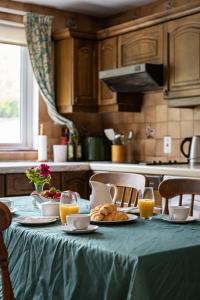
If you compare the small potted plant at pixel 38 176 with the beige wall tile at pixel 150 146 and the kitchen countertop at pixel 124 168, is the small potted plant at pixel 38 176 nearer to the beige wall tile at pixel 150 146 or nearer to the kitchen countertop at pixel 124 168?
the kitchen countertop at pixel 124 168

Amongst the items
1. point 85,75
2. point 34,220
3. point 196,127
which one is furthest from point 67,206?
point 85,75

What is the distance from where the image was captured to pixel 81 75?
4.75 metres

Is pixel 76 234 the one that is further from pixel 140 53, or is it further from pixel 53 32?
pixel 53 32

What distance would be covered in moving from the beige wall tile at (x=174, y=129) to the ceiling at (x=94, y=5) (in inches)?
46.3

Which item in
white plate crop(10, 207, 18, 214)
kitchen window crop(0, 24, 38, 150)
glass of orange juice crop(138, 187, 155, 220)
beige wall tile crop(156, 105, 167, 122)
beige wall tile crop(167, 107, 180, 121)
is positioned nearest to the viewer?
glass of orange juice crop(138, 187, 155, 220)

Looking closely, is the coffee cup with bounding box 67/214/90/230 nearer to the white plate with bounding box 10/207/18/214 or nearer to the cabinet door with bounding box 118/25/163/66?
the white plate with bounding box 10/207/18/214

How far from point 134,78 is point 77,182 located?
3.38ft

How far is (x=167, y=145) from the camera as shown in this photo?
4.50 metres

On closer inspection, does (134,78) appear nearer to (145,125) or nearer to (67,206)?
(145,125)

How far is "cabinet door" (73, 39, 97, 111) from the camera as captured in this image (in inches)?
185

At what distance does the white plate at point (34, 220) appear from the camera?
2.02 metres

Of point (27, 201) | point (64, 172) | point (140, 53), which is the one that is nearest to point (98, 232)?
point (27, 201)

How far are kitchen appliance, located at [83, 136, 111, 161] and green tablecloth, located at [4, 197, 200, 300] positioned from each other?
9.52 feet

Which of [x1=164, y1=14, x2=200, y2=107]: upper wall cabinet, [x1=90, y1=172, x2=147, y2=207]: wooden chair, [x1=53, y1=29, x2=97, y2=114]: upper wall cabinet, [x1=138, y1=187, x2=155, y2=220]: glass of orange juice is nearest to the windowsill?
[x1=53, y1=29, x2=97, y2=114]: upper wall cabinet
